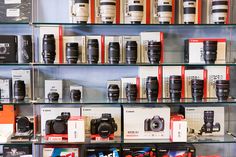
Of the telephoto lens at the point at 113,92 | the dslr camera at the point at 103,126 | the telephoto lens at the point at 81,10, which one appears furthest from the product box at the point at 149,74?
Answer: the telephoto lens at the point at 81,10

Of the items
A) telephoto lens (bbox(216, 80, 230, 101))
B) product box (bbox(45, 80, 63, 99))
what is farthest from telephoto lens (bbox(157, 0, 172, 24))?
product box (bbox(45, 80, 63, 99))

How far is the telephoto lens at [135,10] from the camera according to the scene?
267 cm

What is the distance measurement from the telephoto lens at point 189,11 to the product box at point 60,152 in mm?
1313

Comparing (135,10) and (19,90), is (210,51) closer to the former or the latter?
(135,10)

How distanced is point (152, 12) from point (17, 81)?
1.18m

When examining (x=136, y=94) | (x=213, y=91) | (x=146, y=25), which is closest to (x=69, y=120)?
(x=136, y=94)

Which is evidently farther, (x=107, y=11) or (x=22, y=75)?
(x=22, y=75)

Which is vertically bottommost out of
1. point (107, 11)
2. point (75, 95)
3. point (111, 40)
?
point (75, 95)

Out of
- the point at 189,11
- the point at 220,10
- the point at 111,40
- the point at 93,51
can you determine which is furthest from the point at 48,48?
the point at 220,10

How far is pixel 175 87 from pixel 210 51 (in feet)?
1.23

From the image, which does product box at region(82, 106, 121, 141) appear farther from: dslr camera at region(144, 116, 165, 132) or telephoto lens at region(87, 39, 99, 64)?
telephoto lens at region(87, 39, 99, 64)

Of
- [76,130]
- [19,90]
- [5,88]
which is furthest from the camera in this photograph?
[5,88]

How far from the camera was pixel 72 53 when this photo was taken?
8.79 ft

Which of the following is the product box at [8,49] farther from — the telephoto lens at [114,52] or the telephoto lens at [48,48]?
the telephoto lens at [114,52]
